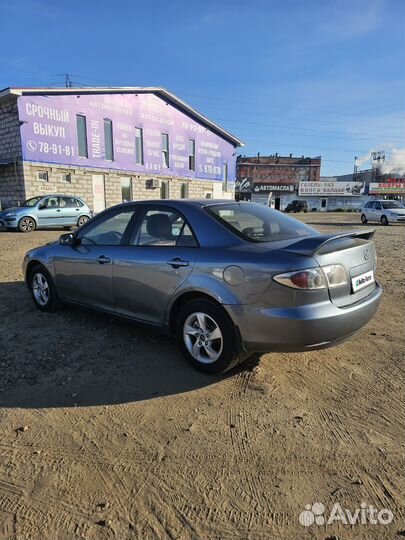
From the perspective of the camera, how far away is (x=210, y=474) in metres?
2.33

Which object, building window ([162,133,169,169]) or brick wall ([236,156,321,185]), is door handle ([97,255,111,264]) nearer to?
building window ([162,133,169,169])

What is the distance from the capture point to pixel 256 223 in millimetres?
3770

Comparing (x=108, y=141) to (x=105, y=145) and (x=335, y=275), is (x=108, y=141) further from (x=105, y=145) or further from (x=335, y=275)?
(x=335, y=275)

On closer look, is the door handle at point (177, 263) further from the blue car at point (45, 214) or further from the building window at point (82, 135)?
the building window at point (82, 135)

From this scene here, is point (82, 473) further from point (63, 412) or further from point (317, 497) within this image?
point (317, 497)

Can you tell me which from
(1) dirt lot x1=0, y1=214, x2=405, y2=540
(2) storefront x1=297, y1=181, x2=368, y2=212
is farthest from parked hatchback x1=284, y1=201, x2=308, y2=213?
(1) dirt lot x1=0, y1=214, x2=405, y2=540

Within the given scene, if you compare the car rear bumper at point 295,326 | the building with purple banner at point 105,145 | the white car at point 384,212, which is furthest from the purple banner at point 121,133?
the car rear bumper at point 295,326

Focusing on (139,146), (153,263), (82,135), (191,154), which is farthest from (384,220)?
(153,263)

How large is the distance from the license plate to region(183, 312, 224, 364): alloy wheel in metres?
1.20

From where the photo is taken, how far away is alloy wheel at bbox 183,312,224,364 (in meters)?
3.40

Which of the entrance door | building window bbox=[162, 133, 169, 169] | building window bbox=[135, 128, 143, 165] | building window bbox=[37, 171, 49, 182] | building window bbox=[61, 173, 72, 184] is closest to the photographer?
building window bbox=[37, 171, 49, 182]

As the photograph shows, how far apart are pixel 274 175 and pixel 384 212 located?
4721 cm

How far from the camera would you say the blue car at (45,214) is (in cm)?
1584

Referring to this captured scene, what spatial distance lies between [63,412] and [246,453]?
4.67ft
